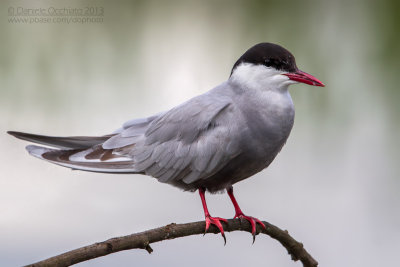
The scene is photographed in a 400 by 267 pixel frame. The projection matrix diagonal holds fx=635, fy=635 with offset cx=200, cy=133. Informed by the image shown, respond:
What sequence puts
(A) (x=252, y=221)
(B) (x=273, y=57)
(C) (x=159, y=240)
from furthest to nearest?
(A) (x=252, y=221) < (B) (x=273, y=57) < (C) (x=159, y=240)

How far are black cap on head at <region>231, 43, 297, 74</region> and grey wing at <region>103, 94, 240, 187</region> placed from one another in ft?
0.73

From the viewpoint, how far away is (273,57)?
270 cm

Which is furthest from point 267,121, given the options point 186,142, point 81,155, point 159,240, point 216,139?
point 81,155

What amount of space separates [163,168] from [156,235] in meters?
0.63

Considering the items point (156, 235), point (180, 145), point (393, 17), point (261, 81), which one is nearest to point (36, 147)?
point (180, 145)

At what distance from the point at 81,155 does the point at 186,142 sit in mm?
481

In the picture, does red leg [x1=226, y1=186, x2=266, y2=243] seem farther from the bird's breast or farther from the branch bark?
the bird's breast

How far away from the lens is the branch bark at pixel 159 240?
206cm

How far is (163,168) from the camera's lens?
2891 mm

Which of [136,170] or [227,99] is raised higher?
[227,99]

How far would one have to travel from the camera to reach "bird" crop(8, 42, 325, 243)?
106 inches

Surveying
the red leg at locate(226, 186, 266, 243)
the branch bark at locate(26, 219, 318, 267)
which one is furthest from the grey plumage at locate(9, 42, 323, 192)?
the branch bark at locate(26, 219, 318, 267)

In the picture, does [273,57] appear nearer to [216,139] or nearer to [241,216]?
[216,139]

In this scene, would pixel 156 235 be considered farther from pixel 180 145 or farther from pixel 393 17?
pixel 393 17
